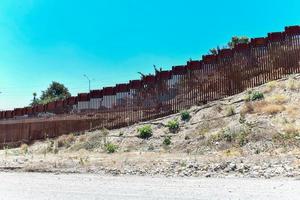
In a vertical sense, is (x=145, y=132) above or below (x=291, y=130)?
above

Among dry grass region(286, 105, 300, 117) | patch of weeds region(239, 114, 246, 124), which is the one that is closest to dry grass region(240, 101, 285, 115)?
dry grass region(286, 105, 300, 117)

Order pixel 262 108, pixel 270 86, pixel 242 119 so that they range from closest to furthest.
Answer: pixel 242 119 < pixel 262 108 < pixel 270 86

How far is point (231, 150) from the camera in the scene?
76.1 feet

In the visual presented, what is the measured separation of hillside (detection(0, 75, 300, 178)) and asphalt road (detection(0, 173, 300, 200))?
183 cm

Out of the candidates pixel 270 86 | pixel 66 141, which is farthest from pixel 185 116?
pixel 66 141

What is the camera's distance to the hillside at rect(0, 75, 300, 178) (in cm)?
1828

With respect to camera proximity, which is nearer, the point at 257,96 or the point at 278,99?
the point at 278,99

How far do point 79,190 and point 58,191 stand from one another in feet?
2.02

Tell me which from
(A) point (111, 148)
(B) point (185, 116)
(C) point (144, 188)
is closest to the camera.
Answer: (C) point (144, 188)

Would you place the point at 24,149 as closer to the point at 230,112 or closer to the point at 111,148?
the point at 111,148

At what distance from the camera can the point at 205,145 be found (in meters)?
25.3

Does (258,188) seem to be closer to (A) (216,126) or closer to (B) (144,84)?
(A) (216,126)

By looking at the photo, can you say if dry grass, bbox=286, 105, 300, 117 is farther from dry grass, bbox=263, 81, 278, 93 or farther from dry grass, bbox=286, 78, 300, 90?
dry grass, bbox=263, 81, 278, 93

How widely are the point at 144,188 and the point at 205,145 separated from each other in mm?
11669
